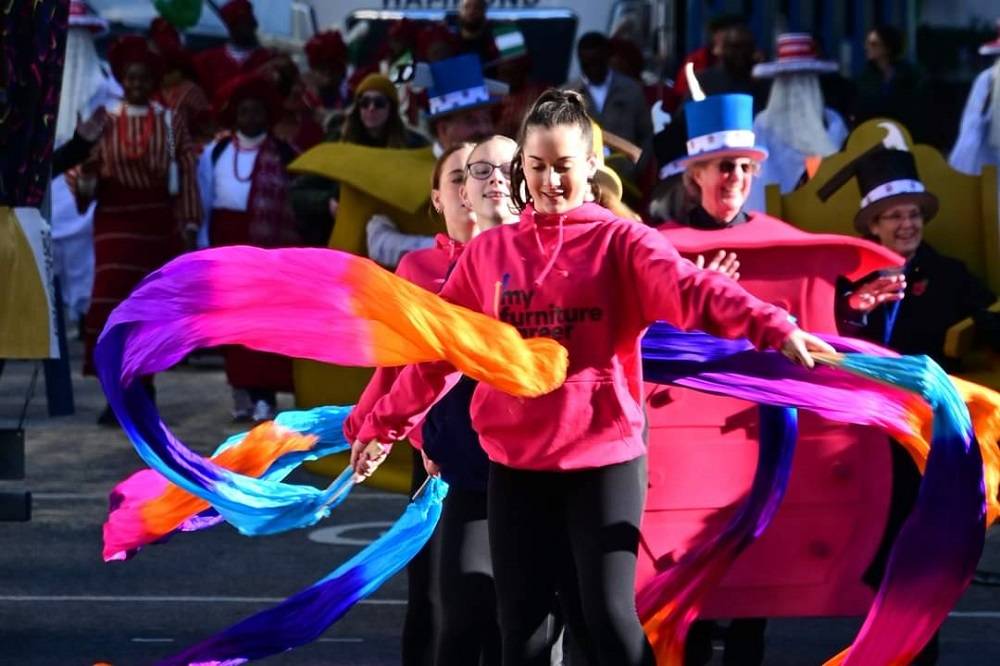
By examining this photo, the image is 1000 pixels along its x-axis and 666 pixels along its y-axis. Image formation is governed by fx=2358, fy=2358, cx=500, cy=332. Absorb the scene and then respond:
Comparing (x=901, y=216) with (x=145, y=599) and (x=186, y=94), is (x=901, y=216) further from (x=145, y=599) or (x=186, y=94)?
(x=186, y=94)

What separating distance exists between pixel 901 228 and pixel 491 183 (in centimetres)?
228

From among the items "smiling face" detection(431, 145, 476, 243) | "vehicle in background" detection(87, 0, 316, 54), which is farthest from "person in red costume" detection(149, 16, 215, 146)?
"smiling face" detection(431, 145, 476, 243)

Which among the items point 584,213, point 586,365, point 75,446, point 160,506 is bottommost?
point 75,446

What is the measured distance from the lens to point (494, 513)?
5438 mm

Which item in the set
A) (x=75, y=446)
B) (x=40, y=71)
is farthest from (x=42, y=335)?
(x=75, y=446)

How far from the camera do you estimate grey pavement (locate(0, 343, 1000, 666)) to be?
292 inches

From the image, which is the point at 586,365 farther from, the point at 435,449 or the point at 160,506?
the point at 160,506

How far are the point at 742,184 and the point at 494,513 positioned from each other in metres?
1.85

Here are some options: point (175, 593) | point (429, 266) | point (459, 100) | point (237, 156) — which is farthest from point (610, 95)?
point (429, 266)

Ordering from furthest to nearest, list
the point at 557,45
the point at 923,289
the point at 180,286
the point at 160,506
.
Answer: the point at 557,45 < the point at 923,289 < the point at 160,506 < the point at 180,286

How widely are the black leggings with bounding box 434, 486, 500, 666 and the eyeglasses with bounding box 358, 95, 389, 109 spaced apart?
5168mm

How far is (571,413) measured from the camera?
17.4 feet

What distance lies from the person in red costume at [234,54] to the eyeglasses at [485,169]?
10432mm

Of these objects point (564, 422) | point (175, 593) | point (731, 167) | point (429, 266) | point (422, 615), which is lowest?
point (175, 593)
